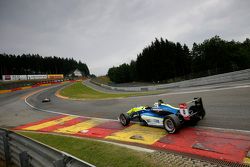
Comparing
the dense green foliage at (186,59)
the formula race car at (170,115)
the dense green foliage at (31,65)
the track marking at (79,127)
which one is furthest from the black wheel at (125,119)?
the dense green foliage at (31,65)

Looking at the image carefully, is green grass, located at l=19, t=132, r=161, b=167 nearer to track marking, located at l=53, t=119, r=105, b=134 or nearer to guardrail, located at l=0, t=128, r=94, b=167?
guardrail, located at l=0, t=128, r=94, b=167

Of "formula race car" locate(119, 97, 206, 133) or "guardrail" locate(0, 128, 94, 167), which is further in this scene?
"formula race car" locate(119, 97, 206, 133)

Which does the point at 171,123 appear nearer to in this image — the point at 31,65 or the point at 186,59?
the point at 186,59

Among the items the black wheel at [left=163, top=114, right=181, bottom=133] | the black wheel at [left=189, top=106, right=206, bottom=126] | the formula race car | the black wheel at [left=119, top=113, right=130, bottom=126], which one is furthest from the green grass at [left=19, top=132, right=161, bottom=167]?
the black wheel at [left=189, top=106, right=206, bottom=126]

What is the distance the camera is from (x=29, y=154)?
15.0ft

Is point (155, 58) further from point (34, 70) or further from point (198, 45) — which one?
point (34, 70)

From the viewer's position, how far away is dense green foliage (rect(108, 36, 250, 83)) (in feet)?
174

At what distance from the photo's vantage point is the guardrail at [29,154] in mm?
3340

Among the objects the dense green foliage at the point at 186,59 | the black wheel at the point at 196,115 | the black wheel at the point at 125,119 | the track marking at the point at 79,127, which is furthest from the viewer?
the dense green foliage at the point at 186,59

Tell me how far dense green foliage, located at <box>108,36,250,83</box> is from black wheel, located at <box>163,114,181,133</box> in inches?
1845

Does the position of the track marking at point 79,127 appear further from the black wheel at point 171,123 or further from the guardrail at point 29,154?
the black wheel at point 171,123

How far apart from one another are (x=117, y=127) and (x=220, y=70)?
89.0ft

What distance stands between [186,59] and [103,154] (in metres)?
56.9

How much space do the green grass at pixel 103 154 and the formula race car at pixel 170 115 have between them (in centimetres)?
180
